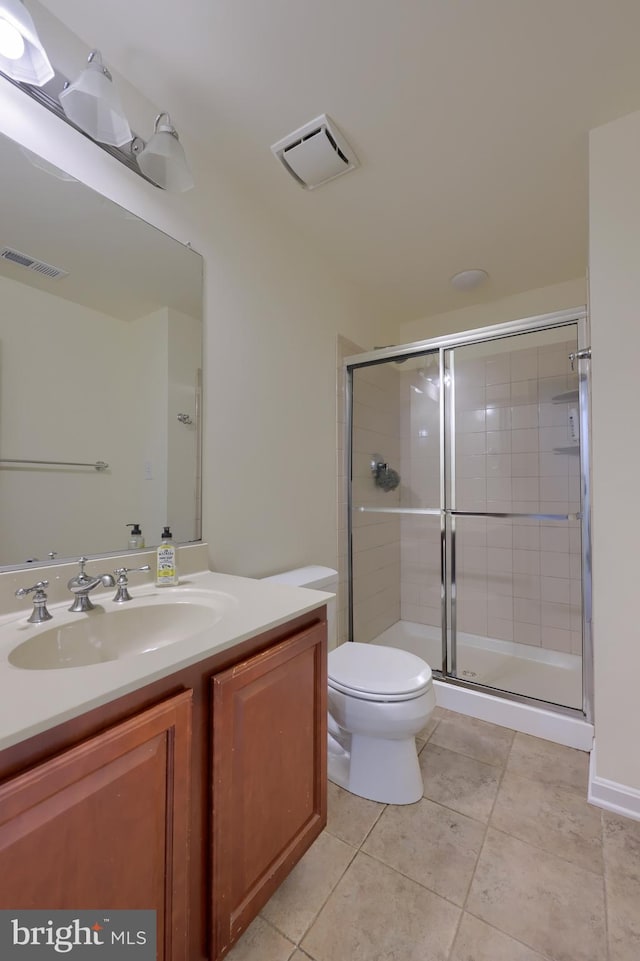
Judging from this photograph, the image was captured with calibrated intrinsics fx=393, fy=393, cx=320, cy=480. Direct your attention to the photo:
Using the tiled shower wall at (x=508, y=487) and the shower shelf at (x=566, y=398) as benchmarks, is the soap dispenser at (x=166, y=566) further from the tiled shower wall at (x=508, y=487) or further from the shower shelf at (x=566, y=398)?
the shower shelf at (x=566, y=398)

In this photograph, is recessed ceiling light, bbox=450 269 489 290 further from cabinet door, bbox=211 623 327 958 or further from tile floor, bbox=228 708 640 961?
tile floor, bbox=228 708 640 961

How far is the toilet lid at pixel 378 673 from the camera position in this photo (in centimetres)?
135

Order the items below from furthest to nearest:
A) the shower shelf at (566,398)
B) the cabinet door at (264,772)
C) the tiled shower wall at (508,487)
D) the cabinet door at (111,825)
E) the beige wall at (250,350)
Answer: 1. the tiled shower wall at (508,487)
2. the shower shelf at (566,398)
3. the beige wall at (250,350)
4. the cabinet door at (264,772)
5. the cabinet door at (111,825)

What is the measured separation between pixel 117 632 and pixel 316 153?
179 cm

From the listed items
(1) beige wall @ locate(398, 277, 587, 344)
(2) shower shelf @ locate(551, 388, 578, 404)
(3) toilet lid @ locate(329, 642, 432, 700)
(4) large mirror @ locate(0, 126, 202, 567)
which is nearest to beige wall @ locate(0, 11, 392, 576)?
(4) large mirror @ locate(0, 126, 202, 567)

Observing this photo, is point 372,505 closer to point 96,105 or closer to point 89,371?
point 89,371

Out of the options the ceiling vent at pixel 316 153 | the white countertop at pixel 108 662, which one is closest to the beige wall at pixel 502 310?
the ceiling vent at pixel 316 153

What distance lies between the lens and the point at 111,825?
62cm

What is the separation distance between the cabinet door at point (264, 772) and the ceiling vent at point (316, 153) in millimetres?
1704

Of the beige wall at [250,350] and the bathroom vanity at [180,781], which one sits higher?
the beige wall at [250,350]

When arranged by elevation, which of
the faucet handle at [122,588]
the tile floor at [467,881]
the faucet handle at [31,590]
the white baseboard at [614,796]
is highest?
the faucet handle at [31,590]

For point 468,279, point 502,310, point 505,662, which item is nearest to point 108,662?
point 505,662

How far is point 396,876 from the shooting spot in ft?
3.67

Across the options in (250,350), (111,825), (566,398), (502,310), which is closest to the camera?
(111,825)
